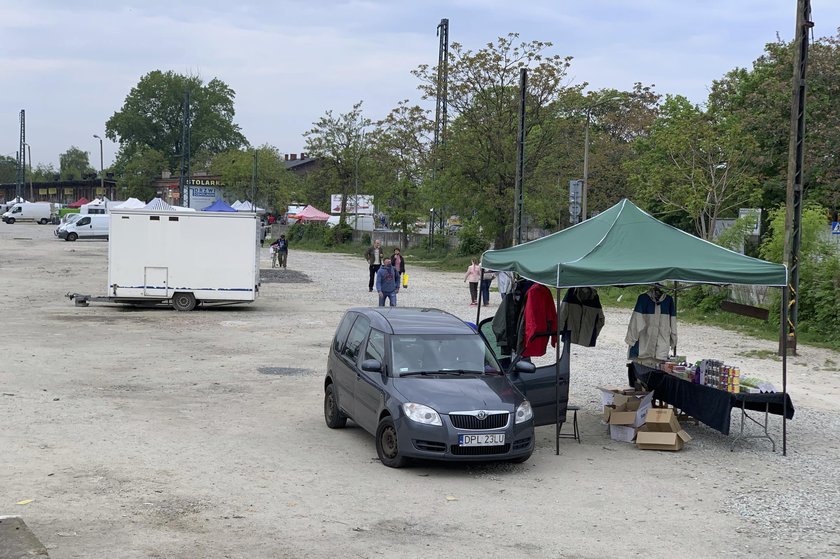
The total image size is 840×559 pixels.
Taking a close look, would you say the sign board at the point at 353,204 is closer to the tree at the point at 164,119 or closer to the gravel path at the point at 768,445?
the tree at the point at 164,119

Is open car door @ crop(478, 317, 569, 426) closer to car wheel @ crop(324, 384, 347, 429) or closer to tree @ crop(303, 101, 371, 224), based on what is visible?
car wheel @ crop(324, 384, 347, 429)

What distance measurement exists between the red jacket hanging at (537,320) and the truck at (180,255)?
1419 cm

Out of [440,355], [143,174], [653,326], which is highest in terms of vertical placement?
[143,174]

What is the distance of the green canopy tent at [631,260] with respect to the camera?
441 inches

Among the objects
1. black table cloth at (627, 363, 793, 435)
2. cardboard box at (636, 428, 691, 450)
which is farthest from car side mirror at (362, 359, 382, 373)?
black table cloth at (627, 363, 793, 435)

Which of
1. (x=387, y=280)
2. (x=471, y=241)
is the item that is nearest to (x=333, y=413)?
(x=387, y=280)

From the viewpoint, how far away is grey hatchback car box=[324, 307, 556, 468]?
9594mm

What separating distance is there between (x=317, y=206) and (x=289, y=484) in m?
80.7

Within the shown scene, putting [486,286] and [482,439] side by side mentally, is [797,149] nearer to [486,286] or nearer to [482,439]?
[486,286]

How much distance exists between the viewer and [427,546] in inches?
294

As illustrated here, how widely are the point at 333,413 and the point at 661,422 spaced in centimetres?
396

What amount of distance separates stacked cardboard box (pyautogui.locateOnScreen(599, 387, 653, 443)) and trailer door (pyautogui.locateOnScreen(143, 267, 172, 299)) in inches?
623

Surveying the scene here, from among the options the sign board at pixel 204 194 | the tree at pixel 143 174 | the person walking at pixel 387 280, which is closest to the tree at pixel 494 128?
the person walking at pixel 387 280

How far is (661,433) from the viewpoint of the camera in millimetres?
11266
